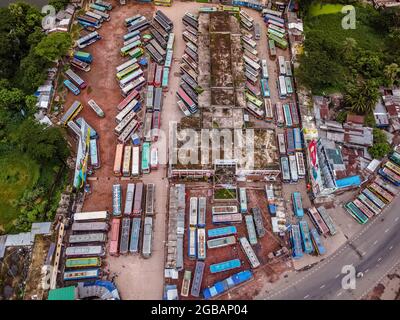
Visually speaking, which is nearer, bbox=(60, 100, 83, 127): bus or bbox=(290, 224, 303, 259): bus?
bbox=(290, 224, 303, 259): bus

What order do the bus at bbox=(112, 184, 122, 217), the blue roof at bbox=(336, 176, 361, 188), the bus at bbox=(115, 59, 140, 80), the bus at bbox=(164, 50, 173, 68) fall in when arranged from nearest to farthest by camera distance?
1. the bus at bbox=(112, 184, 122, 217)
2. the blue roof at bbox=(336, 176, 361, 188)
3. the bus at bbox=(115, 59, 140, 80)
4. the bus at bbox=(164, 50, 173, 68)

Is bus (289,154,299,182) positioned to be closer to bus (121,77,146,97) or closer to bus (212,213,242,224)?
bus (212,213,242,224)

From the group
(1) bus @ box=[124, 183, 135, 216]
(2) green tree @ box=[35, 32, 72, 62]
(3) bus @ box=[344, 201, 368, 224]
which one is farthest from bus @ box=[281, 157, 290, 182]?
(2) green tree @ box=[35, 32, 72, 62]

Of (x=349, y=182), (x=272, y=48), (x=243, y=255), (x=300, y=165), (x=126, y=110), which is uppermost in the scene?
(x=272, y=48)

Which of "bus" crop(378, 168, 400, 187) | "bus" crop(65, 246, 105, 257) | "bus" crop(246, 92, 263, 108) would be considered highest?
"bus" crop(246, 92, 263, 108)

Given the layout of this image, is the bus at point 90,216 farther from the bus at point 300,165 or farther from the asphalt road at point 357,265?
the bus at point 300,165

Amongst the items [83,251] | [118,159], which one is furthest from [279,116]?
[83,251]

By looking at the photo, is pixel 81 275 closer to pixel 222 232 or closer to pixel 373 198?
pixel 222 232

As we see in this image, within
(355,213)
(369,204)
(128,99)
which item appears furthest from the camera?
(128,99)
